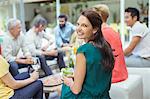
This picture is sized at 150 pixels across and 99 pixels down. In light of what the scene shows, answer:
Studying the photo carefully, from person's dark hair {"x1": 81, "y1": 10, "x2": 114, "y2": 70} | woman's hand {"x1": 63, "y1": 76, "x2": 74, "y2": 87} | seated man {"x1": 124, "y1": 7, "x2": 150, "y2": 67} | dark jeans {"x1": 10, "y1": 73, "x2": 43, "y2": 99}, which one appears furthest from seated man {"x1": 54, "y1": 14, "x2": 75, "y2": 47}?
person's dark hair {"x1": 81, "y1": 10, "x2": 114, "y2": 70}

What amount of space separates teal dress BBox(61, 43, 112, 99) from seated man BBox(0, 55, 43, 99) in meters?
0.65

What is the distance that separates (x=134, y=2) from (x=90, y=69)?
5271mm

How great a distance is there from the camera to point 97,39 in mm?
2107

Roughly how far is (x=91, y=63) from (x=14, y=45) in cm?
255

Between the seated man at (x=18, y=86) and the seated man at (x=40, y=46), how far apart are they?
1493 mm

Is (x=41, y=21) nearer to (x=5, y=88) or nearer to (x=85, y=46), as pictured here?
(x=5, y=88)

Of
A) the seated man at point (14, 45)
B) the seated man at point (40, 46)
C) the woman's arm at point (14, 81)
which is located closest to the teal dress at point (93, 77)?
the woman's arm at point (14, 81)

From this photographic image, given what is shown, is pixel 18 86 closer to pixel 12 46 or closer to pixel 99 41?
pixel 99 41

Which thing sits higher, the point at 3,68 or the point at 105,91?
the point at 3,68

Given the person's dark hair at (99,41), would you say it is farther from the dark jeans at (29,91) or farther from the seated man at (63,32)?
the seated man at (63,32)

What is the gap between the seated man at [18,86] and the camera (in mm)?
2372

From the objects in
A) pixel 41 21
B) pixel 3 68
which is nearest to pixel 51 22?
pixel 41 21

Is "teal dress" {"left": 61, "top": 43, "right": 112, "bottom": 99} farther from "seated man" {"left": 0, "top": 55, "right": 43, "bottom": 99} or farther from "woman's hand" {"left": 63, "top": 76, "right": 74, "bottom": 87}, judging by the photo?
"seated man" {"left": 0, "top": 55, "right": 43, "bottom": 99}

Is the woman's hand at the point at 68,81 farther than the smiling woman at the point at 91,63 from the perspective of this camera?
Yes
